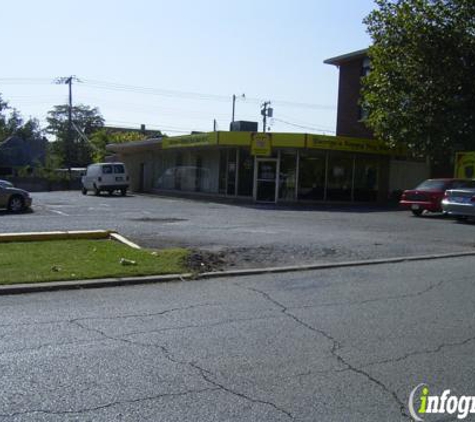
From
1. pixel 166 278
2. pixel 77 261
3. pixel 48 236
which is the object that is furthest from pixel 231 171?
pixel 166 278

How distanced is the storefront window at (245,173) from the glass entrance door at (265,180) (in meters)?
0.64

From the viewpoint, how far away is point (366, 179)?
30.9m

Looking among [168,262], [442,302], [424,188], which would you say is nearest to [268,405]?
[442,302]

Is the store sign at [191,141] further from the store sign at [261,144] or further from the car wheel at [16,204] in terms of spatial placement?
the car wheel at [16,204]

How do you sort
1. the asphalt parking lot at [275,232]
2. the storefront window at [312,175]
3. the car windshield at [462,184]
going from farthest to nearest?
1. the storefront window at [312,175]
2. the car windshield at [462,184]
3. the asphalt parking lot at [275,232]

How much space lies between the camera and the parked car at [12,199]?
69.3 ft

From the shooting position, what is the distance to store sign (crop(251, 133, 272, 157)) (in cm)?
2770

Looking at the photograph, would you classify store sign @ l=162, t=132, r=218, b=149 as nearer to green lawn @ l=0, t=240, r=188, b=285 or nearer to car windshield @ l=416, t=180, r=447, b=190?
car windshield @ l=416, t=180, r=447, b=190

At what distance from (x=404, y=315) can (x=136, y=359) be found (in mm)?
3322

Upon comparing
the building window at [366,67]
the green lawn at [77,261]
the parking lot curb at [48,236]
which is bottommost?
the green lawn at [77,261]

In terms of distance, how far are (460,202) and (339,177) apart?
10.8m

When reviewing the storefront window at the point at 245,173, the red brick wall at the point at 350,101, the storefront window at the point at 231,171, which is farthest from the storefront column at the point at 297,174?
the red brick wall at the point at 350,101

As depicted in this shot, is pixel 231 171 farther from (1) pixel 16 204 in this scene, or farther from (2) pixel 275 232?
(2) pixel 275 232

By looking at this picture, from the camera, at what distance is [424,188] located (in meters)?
22.8
